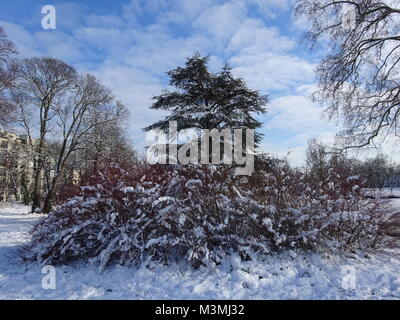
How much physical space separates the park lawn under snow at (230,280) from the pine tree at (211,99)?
9.41 m

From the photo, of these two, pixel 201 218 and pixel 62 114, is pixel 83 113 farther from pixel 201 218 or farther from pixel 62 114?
pixel 201 218

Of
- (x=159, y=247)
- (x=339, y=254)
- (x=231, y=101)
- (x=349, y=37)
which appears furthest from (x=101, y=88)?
(x=339, y=254)

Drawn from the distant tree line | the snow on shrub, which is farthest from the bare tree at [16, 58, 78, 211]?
the snow on shrub

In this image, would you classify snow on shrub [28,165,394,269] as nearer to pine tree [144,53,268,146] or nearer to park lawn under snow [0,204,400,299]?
park lawn under snow [0,204,400,299]

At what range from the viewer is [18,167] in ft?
79.4

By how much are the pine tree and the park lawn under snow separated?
370 inches

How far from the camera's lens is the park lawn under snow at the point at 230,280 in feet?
14.4

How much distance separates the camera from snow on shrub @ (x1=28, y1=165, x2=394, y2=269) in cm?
558

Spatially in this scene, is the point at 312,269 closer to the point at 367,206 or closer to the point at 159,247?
the point at 367,206

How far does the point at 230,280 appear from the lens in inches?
190

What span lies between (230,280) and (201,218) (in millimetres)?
1410

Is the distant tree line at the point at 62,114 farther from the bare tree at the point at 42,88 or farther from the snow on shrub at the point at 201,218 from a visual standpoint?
the snow on shrub at the point at 201,218

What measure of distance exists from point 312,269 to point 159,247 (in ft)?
9.07

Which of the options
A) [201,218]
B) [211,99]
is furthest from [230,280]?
[211,99]
